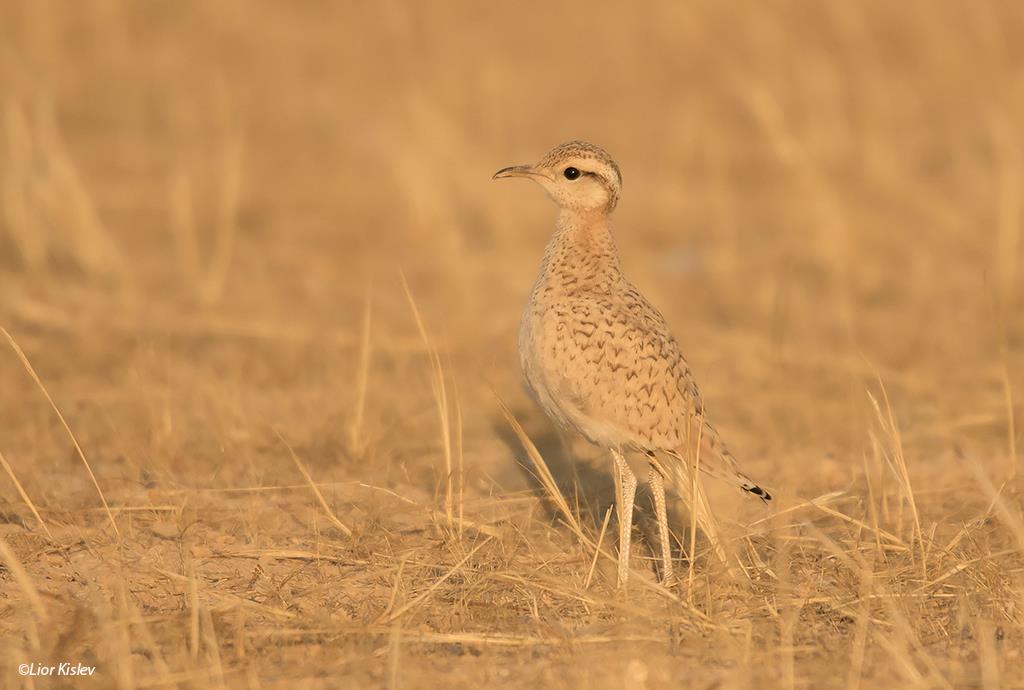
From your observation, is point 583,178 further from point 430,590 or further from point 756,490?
point 430,590

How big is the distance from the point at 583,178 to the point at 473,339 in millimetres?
3004

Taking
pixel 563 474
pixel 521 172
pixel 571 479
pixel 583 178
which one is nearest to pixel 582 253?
pixel 583 178

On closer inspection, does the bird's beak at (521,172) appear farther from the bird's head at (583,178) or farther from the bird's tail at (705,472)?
the bird's tail at (705,472)

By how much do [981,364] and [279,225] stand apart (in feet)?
17.1

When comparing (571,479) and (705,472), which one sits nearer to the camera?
(705,472)

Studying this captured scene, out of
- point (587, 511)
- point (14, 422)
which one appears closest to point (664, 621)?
point (587, 511)

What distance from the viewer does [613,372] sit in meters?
4.73

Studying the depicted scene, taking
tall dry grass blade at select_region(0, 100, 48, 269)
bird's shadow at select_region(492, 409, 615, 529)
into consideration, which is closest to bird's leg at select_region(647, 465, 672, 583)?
bird's shadow at select_region(492, 409, 615, 529)

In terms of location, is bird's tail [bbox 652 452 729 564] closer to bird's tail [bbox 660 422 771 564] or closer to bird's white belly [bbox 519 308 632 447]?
bird's tail [bbox 660 422 771 564]

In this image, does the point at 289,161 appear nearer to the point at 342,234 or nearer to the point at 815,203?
the point at 342,234

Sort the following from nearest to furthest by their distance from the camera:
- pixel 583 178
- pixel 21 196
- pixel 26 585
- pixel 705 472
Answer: pixel 26 585, pixel 705 472, pixel 583 178, pixel 21 196

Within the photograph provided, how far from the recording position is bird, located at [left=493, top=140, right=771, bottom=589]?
4703mm

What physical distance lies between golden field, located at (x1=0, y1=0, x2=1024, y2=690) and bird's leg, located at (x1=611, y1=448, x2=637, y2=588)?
97 millimetres

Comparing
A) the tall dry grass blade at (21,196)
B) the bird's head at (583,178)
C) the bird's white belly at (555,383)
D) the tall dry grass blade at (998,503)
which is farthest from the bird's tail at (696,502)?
the tall dry grass blade at (21,196)
